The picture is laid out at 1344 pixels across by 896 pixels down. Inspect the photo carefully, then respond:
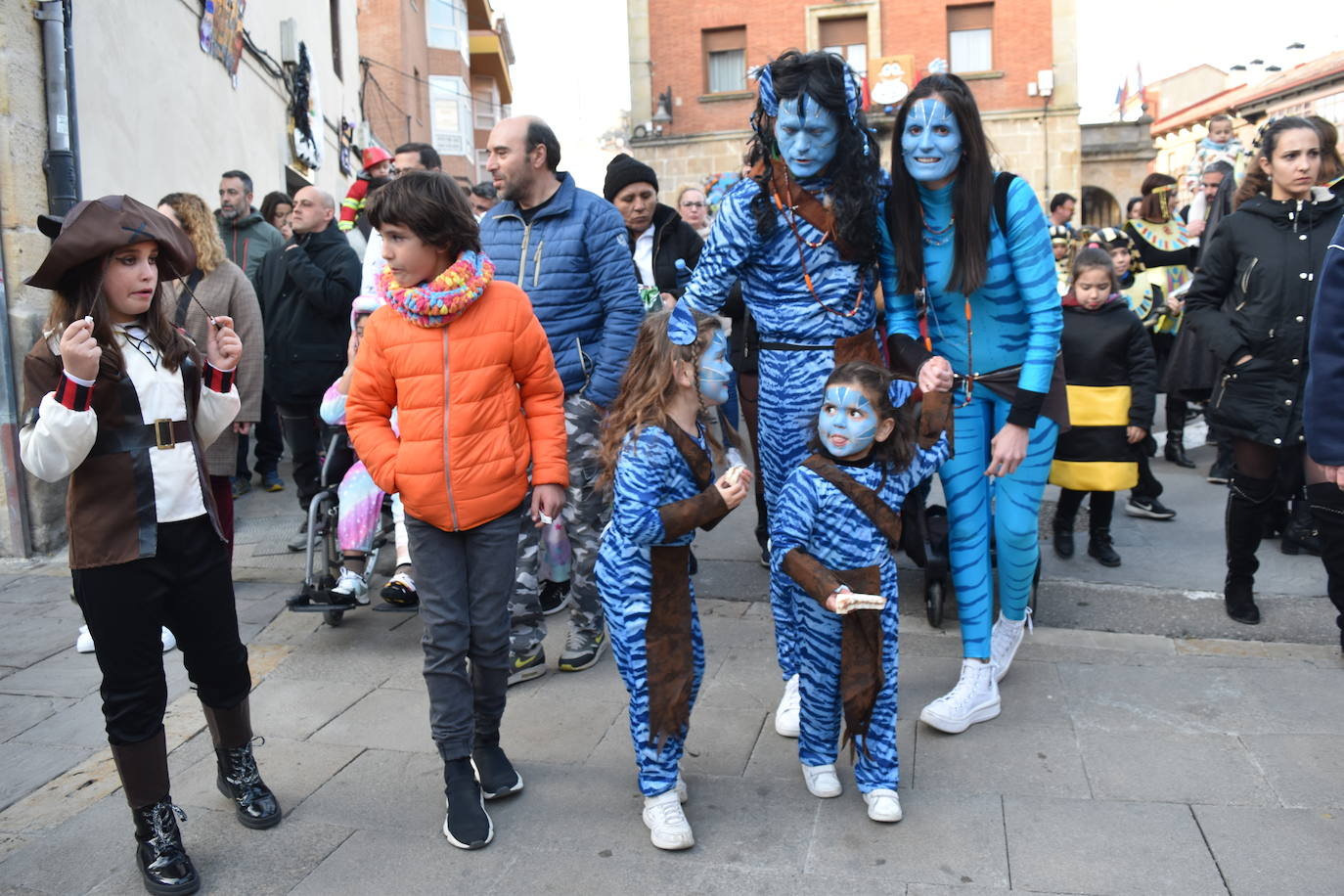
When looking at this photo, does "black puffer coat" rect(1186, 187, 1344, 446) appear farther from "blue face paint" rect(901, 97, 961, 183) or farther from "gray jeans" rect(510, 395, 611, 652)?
"gray jeans" rect(510, 395, 611, 652)

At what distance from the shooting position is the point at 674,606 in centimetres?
316

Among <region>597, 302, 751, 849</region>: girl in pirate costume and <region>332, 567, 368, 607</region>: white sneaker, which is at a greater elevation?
<region>597, 302, 751, 849</region>: girl in pirate costume

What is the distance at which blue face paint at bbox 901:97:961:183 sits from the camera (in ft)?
11.6

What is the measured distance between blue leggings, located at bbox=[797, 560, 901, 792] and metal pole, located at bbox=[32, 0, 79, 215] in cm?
526

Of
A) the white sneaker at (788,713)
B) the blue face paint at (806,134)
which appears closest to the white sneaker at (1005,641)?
the white sneaker at (788,713)

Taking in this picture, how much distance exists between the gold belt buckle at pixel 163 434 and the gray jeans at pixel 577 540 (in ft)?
4.83

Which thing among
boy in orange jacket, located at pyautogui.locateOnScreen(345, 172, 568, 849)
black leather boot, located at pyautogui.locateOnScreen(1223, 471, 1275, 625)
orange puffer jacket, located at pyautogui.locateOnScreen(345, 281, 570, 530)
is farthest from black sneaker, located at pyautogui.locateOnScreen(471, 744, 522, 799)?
black leather boot, located at pyautogui.locateOnScreen(1223, 471, 1275, 625)

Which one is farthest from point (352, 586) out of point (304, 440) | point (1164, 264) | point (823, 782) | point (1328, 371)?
point (1164, 264)

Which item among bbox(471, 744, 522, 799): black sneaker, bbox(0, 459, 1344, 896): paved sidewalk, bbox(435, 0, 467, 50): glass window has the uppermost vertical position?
bbox(435, 0, 467, 50): glass window

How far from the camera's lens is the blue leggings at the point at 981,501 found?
381cm

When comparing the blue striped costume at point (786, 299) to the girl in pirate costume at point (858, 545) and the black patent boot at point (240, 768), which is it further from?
the black patent boot at point (240, 768)

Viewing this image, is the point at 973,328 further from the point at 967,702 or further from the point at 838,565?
the point at 967,702

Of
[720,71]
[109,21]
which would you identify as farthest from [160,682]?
[720,71]

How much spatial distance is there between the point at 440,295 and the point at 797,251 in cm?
114
